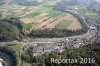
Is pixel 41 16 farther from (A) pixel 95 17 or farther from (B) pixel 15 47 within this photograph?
(B) pixel 15 47

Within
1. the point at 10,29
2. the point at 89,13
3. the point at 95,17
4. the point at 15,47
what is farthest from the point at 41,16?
the point at 15,47

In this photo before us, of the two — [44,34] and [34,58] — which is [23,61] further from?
[44,34]

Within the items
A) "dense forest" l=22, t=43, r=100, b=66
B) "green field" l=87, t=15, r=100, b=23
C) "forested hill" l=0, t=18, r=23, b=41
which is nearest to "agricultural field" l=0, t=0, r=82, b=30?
"forested hill" l=0, t=18, r=23, b=41

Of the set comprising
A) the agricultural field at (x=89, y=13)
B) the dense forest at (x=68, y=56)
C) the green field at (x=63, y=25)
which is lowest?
the agricultural field at (x=89, y=13)

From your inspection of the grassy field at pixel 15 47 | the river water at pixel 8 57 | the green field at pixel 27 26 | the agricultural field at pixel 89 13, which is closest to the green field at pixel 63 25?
the green field at pixel 27 26

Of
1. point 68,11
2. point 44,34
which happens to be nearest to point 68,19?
point 68,11

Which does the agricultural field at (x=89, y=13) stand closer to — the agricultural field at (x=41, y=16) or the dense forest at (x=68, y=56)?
the agricultural field at (x=41, y=16)
